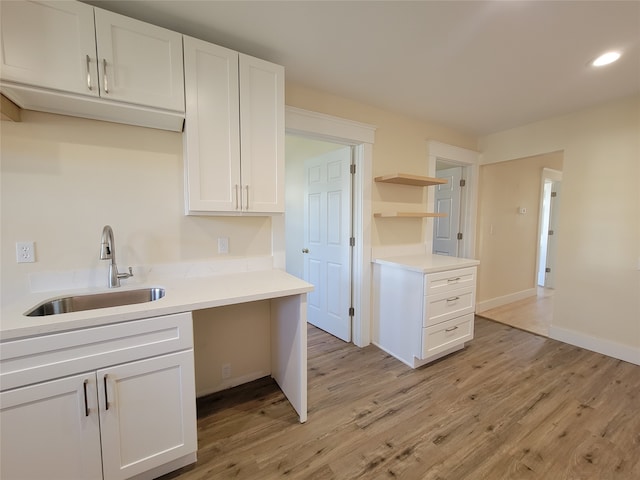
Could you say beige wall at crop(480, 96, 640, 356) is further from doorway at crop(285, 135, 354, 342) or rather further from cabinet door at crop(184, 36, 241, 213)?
cabinet door at crop(184, 36, 241, 213)

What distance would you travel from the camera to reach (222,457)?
1484 mm

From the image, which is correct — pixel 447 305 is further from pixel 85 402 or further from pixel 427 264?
pixel 85 402

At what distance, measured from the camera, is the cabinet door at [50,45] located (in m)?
1.17

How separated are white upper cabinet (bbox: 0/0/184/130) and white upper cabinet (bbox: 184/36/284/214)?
115 mm

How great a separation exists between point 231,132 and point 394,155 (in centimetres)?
177

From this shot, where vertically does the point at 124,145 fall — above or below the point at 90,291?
above

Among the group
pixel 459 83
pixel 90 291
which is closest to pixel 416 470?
pixel 90 291

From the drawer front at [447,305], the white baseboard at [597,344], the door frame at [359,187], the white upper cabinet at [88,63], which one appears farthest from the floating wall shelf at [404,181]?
the white baseboard at [597,344]

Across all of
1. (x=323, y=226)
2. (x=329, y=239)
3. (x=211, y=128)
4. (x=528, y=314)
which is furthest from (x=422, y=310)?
(x=528, y=314)

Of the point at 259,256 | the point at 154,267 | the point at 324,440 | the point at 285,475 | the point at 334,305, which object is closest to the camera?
the point at 285,475

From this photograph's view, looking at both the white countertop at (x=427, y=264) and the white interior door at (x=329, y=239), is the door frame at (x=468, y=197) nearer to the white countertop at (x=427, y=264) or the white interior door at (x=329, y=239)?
the white countertop at (x=427, y=264)

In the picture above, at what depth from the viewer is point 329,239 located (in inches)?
117

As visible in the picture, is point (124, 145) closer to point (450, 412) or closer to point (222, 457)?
point (222, 457)

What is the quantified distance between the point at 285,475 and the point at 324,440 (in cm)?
30
